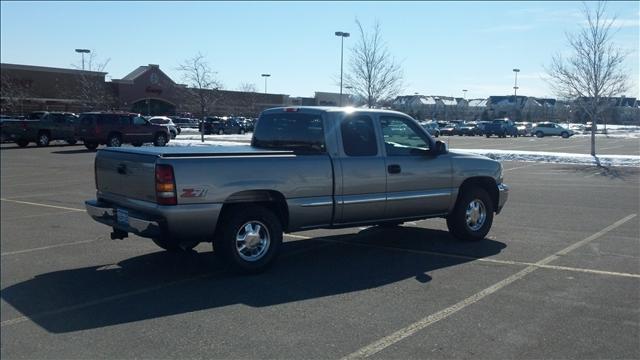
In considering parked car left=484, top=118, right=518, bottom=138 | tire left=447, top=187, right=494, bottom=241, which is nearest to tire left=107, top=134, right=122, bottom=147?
tire left=447, top=187, right=494, bottom=241

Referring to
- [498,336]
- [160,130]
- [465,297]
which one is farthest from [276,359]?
[160,130]

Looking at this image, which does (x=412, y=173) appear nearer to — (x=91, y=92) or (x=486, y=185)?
(x=486, y=185)

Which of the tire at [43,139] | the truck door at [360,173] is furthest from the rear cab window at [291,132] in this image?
the tire at [43,139]

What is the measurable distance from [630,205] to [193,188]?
1014 cm

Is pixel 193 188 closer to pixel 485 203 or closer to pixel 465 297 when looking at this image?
pixel 465 297

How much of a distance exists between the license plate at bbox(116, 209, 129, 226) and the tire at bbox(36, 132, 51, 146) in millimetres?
29137

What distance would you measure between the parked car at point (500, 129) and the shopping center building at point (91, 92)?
26.9m

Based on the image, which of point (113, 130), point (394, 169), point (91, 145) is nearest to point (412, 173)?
point (394, 169)

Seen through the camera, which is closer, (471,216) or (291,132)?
(291,132)

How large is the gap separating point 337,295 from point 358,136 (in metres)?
2.50

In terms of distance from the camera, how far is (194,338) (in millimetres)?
5207

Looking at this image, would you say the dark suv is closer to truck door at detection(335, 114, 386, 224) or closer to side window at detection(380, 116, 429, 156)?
side window at detection(380, 116, 429, 156)

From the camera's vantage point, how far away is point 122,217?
7070 mm

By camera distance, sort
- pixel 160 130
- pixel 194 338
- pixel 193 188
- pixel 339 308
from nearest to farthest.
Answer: pixel 194 338 → pixel 339 308 → pixel 193 188 → pixel 160 130
